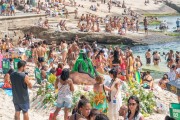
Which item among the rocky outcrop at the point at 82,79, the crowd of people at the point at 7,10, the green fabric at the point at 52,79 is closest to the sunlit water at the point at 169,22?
the crowd of people at the point at 7,10

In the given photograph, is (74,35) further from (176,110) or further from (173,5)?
(173,5)

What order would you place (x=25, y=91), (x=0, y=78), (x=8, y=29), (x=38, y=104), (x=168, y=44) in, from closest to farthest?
(x=25, y=91), (x=38, y=104), (x=0, y=78), (x=8, y=29), (x=168, y=44)

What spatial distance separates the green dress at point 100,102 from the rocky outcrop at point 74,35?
2158 cm

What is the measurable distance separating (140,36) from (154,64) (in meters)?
10.2

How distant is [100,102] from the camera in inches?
356

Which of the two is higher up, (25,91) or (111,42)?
(25,91)

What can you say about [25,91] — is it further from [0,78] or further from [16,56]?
[16,56]

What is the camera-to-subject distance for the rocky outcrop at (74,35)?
101 feet

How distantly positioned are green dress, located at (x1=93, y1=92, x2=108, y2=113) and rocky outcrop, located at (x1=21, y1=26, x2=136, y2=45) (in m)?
21.6

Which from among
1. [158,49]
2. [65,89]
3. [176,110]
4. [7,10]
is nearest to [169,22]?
[158,49]

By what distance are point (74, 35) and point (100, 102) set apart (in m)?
22.4

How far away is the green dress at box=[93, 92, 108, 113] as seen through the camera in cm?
880

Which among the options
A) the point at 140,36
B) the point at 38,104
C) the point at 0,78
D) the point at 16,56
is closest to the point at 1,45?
the point at 16,56

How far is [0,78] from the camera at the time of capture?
591 inches
